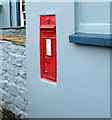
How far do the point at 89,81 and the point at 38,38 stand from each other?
4.17ft

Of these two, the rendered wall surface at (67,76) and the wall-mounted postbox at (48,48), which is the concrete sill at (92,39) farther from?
the wall-mounted postbox at (48,48)

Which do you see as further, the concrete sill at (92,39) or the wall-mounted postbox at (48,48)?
the wall-mounted postbox at (48,48)

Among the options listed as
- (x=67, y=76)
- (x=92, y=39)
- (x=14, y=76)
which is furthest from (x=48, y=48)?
(x=14, y=76)

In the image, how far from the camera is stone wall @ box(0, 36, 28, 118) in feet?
17.1

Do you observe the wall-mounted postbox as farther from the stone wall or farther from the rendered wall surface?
the stone wall

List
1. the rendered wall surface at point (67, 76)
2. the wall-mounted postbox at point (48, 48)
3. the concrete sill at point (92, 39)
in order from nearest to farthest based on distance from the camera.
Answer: the concrete sill at point (92, 39)
the rendered wall surface at point (67, 76)
the wall-mounted postbox at point (48, 48)

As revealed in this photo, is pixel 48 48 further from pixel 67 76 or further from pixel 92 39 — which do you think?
pixel 92 39

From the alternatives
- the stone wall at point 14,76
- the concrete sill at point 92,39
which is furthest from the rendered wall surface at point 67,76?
the stone wall at point 14,76

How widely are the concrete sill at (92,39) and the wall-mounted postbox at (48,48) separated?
20.7 inches

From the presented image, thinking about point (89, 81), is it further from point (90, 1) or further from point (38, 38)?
point (38, 38)

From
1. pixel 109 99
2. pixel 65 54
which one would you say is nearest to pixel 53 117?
pixel 65 54

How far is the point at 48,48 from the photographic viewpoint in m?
4.32

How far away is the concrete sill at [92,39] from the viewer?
321cm

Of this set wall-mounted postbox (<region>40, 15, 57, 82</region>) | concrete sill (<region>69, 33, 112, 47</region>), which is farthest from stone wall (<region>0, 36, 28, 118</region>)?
concrete sill (<region>69, 33, 112, 47</region>)
